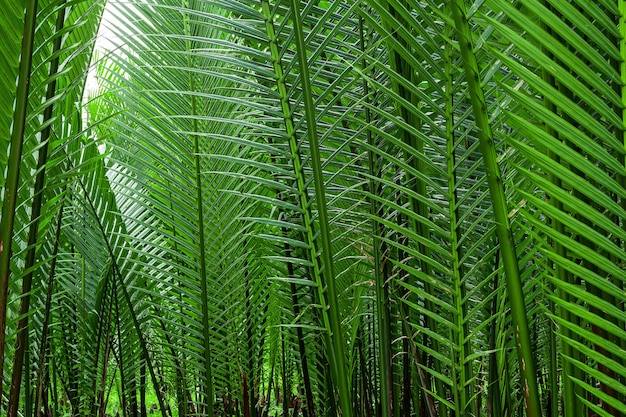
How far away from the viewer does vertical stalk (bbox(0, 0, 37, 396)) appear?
0.73 m

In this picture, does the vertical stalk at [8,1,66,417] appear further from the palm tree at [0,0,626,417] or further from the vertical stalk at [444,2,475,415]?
the vertical stalk at [444,2,475,415]

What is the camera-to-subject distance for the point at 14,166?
0.75 meters

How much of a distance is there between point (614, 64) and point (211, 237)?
115 centimetres

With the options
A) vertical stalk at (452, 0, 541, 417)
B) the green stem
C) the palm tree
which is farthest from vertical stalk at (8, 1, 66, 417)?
vertical stalk at (452, 0, 541, 417)

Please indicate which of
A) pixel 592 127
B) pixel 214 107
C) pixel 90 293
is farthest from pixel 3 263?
pixel 90 293

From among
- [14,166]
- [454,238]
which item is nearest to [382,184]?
[454,238]

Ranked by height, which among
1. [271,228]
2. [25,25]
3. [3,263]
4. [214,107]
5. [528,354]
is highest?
[214,107]

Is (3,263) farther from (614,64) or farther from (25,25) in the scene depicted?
(614,64)

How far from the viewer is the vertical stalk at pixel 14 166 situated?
729mm

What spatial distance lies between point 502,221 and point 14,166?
20.3 inches

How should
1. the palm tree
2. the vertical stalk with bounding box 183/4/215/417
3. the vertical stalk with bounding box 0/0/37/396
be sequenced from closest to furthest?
the palm tree
the vertical stalk with bounding box 0/0/37/396
the vertical stalk with bounding box 183/4/215/417

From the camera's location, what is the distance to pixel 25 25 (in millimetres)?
762

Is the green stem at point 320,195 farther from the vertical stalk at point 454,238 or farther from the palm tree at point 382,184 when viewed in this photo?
the vertical stalk at point 454,238

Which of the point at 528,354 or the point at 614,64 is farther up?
the point at 614,64
